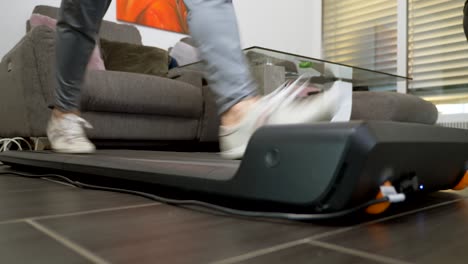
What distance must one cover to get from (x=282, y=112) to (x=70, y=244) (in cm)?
41

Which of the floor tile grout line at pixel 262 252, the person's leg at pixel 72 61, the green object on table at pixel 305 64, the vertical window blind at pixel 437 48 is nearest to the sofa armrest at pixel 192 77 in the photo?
the green object on table at pixel 305 64

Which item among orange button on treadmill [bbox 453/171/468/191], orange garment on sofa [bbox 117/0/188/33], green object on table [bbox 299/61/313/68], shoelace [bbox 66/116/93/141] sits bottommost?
orange button on treadmill [bbox 453/171/468/191]

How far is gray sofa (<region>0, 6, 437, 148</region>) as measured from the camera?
1.82m

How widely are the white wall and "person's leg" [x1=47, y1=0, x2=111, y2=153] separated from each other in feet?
6.32

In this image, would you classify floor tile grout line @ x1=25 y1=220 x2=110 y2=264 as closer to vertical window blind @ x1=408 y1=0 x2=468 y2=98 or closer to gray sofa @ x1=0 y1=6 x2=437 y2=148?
gray sofa @ x1=0 y1=6 x2=437 y2=148

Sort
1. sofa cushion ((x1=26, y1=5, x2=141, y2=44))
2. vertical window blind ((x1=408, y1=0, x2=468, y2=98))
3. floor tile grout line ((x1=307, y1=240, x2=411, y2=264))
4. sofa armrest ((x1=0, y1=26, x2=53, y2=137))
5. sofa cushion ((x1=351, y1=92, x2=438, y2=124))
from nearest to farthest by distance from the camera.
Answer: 1. floor tile grout line ((x1=307, y1=240, x2=411, y2=264))
2. sofa armrest ((x1=0, y1=26, x2=53, y2=137))
3. sofa cushion ((x1=351, y1=92, x2=438, y2=124))
4. sofa cushion ((x1=26, y1=5, x2=141, y2=44))
5. vertical window blind ((x1=408, y1=0, x2=468, y2=98))

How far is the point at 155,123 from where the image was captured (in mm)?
2131

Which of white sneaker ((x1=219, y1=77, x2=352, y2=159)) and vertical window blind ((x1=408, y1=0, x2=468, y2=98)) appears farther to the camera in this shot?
vertical window blind ((x1=408, y1=0, x2=468, y2=98))

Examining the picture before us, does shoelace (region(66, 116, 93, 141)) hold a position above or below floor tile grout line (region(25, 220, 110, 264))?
above

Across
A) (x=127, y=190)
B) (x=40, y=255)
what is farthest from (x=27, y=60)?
(x=40, y=255)

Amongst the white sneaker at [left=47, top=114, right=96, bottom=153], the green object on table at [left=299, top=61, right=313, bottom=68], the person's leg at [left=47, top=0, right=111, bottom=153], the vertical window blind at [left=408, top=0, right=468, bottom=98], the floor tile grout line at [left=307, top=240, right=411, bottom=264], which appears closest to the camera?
the floor tile grout line at [left=307, top=240, right=411, bottom=264]

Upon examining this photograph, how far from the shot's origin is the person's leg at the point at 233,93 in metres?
0.70

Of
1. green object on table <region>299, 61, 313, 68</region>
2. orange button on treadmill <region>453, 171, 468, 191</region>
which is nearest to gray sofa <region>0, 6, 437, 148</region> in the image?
green object on table <region>299, 61, 313, 68</region>

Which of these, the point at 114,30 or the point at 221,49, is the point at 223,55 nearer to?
the point at 221,49
